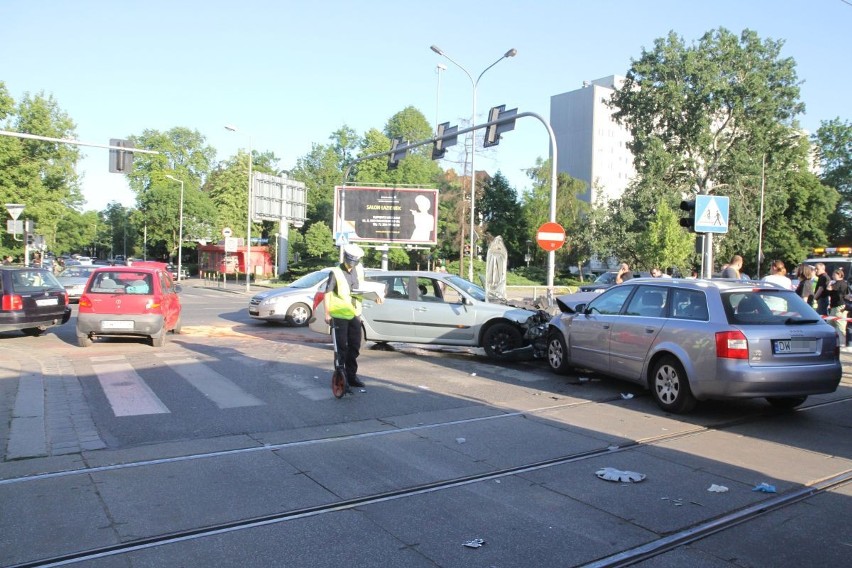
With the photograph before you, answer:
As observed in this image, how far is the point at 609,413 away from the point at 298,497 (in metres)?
4.34

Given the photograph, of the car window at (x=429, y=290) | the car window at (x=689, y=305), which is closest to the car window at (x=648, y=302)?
the car window at (x=689, y=305)

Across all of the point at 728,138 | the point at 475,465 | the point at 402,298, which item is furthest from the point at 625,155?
the point at 475,465

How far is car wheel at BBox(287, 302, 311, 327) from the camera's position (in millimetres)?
17234

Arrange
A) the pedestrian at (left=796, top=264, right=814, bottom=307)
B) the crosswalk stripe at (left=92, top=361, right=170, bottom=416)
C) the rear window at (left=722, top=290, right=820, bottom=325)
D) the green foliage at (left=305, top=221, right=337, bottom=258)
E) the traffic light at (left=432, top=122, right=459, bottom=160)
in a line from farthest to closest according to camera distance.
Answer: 1. the green foliage at (left=305, top=221, right=337, bottom=258)
2. the traffic light at (left=432, top=122, right=459, bottom=160)
3. the pedestrian at (left=796, top=264, right=814, bottom=307)
4. the crosswalk stripe at (left=92, top=361, right=170, bottom=416)
5. the rear window at (left=722, top=290, right=820, bottom=325)

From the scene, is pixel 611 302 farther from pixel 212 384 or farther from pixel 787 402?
pixel 212 384

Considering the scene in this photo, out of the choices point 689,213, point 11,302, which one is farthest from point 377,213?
point 689,213

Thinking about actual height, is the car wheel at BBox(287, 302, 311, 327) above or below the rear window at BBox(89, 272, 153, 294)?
below

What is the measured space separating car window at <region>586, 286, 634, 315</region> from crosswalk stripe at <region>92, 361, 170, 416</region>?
586 cm

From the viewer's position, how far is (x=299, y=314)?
17312 mm

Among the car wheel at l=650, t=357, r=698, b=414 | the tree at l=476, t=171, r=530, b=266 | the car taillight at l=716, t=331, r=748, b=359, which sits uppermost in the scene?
the tree at l=476, t=171, r=530, b=266

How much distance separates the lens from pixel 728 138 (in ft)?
159

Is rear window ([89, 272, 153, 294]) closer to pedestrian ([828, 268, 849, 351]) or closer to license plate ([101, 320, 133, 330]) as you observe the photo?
license plate ([101, 320, 133, 330])

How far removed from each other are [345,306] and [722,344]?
14.5ft

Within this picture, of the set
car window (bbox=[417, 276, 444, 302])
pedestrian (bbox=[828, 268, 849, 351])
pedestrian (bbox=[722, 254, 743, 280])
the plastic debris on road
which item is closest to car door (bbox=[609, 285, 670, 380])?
the plastic debris on road
